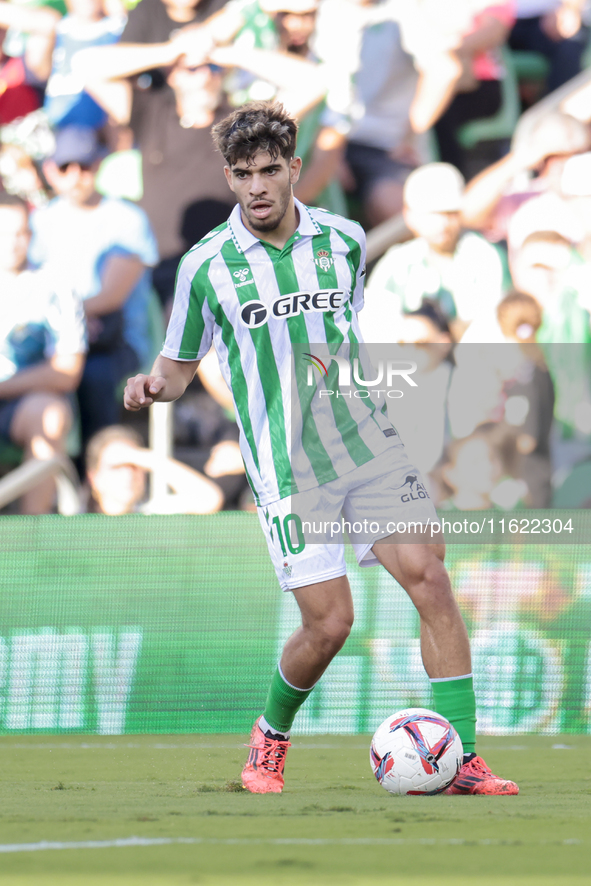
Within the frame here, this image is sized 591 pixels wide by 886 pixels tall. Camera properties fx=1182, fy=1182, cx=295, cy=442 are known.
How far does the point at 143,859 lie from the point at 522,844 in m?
0.88

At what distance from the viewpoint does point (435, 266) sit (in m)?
9.12

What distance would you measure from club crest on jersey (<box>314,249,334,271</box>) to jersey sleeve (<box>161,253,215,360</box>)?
15.4 inches

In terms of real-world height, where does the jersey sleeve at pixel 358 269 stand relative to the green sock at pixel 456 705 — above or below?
above

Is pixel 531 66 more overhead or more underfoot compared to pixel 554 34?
more underfoot

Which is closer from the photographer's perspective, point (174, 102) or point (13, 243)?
point (13, 243)

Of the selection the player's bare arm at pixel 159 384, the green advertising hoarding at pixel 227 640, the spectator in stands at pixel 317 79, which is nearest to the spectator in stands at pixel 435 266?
the spectator in stands at pixel 317 79

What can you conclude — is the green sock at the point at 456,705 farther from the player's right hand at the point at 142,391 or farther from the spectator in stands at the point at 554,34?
the spectator in stands at the point at 554,34

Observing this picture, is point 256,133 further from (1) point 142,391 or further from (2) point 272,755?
(2) point 272,755

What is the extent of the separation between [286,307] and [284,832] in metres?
1.88

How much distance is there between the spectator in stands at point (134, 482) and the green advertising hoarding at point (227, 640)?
1.73 m

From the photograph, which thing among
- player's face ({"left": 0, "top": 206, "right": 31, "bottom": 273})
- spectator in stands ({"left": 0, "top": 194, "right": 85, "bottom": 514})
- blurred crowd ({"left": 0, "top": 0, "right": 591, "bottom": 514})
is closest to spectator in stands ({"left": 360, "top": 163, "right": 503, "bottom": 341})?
blurred crowd ({"left": 0, "top": 0, "right": 591, "bottom": 514})

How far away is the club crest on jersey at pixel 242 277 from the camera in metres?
4.12

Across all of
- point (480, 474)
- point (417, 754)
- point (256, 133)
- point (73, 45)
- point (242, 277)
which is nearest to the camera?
point (417, 754)

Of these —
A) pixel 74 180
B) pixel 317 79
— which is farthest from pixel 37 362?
pixel 317 79
